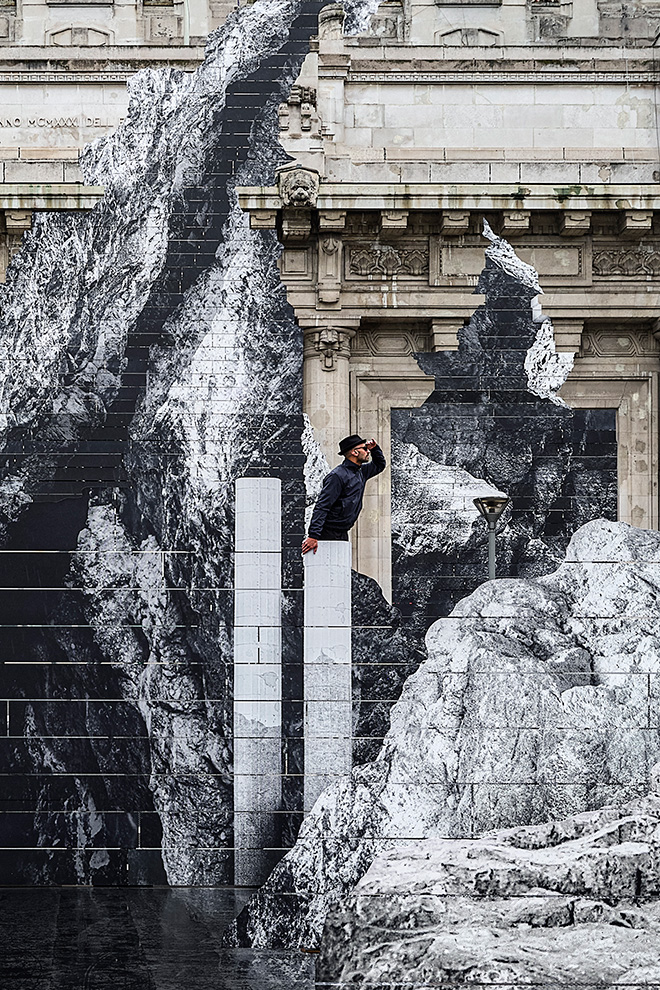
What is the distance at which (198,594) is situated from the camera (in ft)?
35.0

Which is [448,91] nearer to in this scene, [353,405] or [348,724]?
[353,405]

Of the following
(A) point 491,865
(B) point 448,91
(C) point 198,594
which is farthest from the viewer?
(B) point 448,91

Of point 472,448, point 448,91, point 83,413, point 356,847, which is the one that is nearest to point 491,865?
point 356,847

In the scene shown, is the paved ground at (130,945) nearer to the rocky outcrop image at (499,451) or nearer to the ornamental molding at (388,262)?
the rocky outcrop image at (499,451)

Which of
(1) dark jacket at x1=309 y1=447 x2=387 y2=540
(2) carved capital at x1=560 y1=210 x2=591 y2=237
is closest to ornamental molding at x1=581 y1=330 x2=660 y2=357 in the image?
(2) carved capital at x1=560 y1=210 x2=591 y2=237

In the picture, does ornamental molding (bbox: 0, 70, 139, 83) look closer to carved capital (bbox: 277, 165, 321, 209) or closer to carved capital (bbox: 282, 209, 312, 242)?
carved capital (bbox: 277, 165, 321, 209)

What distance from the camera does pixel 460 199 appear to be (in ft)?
37.7

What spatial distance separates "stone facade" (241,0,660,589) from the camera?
11617 millimetres

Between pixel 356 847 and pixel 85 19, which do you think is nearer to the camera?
pixel 356 847

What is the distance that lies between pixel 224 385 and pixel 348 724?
3.37m

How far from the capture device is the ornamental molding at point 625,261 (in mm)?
12094

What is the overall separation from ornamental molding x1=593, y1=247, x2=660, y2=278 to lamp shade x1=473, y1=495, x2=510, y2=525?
2.50m

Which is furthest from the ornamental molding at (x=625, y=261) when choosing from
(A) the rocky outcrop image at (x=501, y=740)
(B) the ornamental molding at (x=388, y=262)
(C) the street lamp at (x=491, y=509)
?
(A) the rocky outcrop image at (x=501, y=740)

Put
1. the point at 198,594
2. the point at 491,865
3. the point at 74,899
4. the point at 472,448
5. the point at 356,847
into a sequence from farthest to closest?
the point at 472,448 < the point at 198,594 < the point at 74,899 < the point at 356,847 < the point at 491,865
